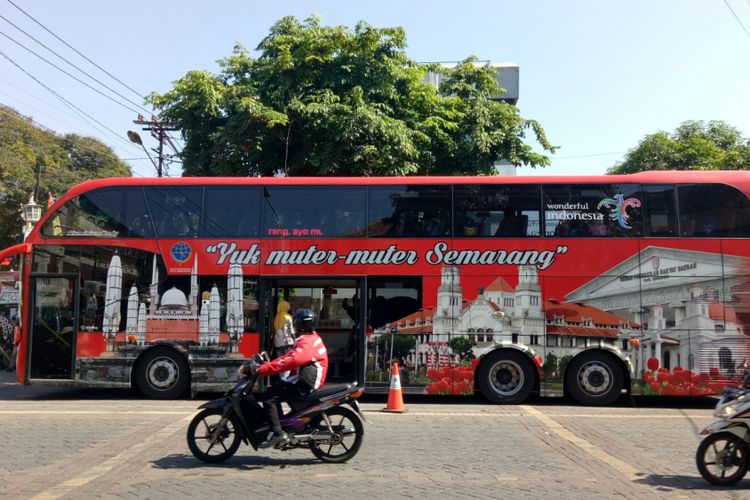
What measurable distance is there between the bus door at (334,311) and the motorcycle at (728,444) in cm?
628

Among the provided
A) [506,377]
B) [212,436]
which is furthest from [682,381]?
[212,436]

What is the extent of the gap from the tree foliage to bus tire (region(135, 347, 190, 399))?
66.6ft

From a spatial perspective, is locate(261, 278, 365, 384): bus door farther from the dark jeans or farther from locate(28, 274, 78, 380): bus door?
the dark jeans

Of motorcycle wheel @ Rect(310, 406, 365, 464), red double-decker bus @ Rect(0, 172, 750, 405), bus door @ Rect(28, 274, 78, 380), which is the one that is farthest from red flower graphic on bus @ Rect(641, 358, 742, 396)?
bus door @ Rect(28, 274, 78, 380)

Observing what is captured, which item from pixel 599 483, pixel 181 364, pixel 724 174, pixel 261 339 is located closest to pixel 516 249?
pixel 724 174

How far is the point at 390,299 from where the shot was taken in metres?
11.3

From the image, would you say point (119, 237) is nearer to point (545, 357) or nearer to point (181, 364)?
point (181, 364)

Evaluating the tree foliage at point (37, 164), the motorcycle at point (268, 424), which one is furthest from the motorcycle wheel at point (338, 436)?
the tree foliage at point (37, 164)

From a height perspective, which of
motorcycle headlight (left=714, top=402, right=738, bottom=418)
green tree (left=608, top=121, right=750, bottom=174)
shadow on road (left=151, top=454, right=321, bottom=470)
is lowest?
shadow on road (left=151, top=454, right=321, bottom=470)

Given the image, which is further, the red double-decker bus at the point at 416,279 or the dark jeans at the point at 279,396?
the red double-decker bus at the point at 416,279

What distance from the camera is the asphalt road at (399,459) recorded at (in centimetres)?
574

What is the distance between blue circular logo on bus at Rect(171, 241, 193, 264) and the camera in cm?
1144

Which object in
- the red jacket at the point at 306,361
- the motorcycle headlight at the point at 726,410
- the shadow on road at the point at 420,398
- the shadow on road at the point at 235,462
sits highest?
the red jacket at the point at 306,361

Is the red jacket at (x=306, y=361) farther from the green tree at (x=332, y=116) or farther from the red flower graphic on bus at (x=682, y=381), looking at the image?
the green tree at (x=332, y=116)
